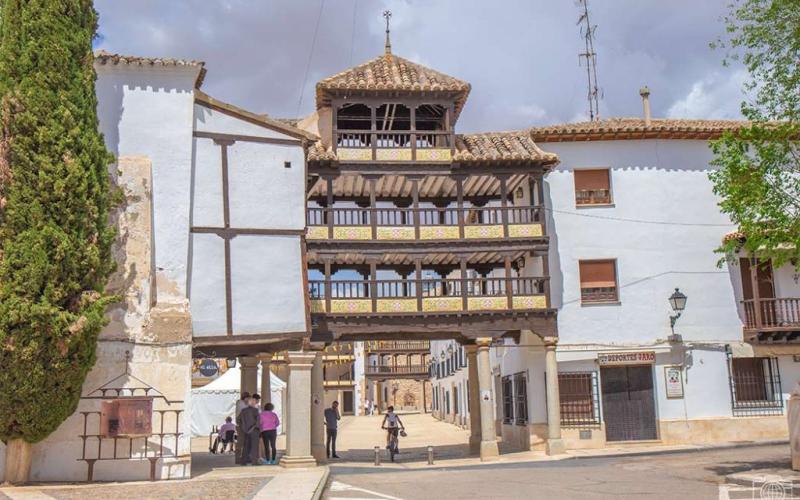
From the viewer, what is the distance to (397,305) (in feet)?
77.7

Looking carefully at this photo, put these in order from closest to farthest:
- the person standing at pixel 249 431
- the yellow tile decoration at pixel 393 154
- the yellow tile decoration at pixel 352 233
Result: the person standing at pixel 249 431
the yellow tile decoration at pixel 352 233
the yellow tile decoration at pixel 393 154

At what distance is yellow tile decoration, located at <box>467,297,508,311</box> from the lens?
941 inches

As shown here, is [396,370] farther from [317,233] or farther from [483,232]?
[317,233]

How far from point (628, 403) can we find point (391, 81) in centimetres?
1167

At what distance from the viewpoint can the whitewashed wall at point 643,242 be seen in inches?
964

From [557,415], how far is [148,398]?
12.7 m

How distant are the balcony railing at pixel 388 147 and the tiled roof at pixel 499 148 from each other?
0.50 metres

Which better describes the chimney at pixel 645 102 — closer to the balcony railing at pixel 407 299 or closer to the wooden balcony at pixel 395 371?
the balcony railing at pixel 407 299

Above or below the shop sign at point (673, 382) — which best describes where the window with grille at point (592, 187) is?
above

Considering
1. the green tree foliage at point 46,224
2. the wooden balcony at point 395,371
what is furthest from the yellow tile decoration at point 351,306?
the wooden balcony at point 395,371

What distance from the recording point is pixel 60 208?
44.9 feet

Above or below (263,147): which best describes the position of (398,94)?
above

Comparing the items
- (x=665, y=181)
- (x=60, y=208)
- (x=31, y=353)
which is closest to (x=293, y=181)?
(x=60, y=208)

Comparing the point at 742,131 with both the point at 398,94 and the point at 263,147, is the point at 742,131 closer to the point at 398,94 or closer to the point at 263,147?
the point at 263,147
